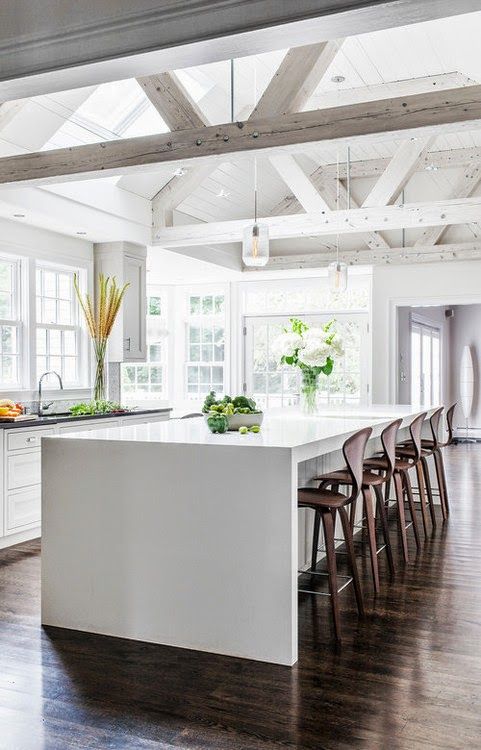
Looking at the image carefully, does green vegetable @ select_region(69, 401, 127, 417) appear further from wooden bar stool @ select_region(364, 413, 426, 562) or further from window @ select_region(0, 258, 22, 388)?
wooden bar stool @ select_region(364, 413, 426, 562)

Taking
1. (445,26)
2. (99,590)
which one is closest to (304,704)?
(99,590)

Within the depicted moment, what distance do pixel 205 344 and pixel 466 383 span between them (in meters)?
4.85

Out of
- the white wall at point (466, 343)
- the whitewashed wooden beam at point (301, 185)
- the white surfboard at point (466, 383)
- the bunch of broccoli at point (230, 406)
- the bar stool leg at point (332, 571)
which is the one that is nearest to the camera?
the bar stool leg at point (332, 571)

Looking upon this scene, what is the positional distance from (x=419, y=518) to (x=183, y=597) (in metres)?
3.22

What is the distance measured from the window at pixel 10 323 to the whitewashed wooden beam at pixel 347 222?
1691mm

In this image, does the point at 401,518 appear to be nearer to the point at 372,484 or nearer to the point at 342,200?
the point at 372,484

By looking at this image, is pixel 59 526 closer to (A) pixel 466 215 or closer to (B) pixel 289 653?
(B) pixel 289 653

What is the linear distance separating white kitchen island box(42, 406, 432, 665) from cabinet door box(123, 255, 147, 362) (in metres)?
3.83

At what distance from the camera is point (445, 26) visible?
18.1 ft

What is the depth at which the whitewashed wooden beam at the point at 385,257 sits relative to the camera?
8859mm

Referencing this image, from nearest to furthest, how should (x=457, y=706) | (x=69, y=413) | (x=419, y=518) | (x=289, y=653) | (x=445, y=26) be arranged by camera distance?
(x=457, y=706) < (x=289, y=653) < (x=445, y=26) < (x=419, y=518) < (x=69, y=413)

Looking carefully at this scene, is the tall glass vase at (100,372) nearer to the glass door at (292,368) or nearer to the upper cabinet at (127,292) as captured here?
the upper cabinet at (127,292)

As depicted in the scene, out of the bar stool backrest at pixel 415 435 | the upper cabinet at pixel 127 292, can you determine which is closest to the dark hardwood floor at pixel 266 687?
the bar stool backrest at pixel 415 435

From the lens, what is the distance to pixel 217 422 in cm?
369
